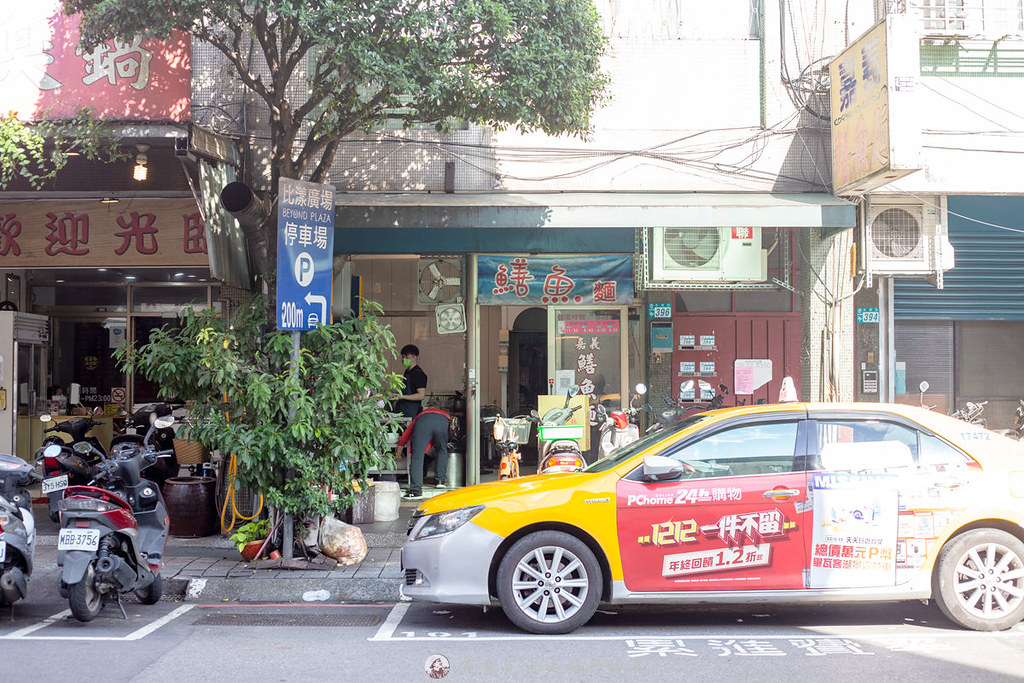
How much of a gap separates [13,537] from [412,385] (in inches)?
221

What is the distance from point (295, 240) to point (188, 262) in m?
3.85

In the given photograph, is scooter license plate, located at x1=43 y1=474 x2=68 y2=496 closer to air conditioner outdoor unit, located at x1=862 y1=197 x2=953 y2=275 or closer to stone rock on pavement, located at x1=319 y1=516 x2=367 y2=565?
stone rock on pavement, located at x1=319 y1=516 x2=367 y2=565

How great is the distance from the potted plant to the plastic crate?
336cm

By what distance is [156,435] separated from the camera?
36.6 ft

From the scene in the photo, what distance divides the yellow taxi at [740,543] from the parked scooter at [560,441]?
287 cm

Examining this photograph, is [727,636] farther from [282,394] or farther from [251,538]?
[251,538]

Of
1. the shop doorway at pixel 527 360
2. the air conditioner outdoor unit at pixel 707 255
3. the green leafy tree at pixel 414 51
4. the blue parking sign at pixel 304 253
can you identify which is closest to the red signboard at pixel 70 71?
the green leafy tree at pixel 414 51

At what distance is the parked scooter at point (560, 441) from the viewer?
9.16 meters

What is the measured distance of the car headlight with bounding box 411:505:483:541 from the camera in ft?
20.4

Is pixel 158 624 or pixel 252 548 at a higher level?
pixel 252 548

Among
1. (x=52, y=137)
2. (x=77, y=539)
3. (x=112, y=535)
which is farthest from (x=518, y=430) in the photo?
(x=52, y=137)

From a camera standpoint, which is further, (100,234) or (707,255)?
(100,234)

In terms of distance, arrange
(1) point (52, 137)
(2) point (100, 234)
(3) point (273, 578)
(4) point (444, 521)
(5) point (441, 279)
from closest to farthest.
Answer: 1. (4) point (444, 521)
2. (3) point (273, 578)
3. (1) point (52, 137)
4. (2) point (100, 234)
5. (5) point (441, 279)

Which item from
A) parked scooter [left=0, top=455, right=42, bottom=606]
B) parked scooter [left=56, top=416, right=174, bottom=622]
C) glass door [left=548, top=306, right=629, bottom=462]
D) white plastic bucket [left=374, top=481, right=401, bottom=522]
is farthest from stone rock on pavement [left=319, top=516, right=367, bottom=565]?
glass door [left=548, top=306, right=629, bottom=462]
